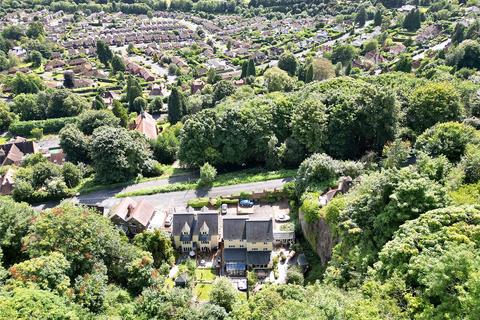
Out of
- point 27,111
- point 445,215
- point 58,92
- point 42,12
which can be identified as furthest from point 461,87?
point 42,12

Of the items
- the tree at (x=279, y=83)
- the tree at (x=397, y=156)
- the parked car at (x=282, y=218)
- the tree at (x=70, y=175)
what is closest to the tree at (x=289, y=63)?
the tree at (x=279, y=83)

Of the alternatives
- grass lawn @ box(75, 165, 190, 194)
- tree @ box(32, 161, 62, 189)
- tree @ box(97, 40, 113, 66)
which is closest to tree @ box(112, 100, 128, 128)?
grass lawn @ box(75, 165, 190, 194)

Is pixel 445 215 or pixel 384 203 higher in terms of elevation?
pixel 445 215

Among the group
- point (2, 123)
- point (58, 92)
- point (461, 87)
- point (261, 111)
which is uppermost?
point (461, 87)

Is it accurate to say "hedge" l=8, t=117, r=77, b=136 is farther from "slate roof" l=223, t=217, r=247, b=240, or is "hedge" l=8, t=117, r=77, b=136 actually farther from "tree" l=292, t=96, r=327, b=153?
"slate roof" l=223, t=217, r=247, b=240

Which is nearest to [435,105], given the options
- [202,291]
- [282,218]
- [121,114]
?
[282,218]

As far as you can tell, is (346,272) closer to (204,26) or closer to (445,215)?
(445,215)

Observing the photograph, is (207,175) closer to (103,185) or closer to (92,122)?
(103,185)
